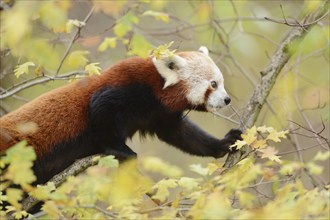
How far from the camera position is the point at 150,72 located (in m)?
4.67

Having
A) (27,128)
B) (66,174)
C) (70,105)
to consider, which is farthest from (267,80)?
(27,128)

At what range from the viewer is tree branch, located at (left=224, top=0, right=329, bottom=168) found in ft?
13.9

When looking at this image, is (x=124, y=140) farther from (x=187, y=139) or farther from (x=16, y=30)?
(x=16, y=30)

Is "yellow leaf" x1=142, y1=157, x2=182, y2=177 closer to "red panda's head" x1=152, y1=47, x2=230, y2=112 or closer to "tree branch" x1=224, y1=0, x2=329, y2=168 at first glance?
"tree branch" x1=224, y1=0, x2=329, y2=168

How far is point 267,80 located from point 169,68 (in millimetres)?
798

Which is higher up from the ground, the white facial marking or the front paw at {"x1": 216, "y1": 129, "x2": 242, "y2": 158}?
the white facial marking

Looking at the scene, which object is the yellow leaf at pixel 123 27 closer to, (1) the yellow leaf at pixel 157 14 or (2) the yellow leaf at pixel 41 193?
(2) the yellow leaf at pixel 41 193

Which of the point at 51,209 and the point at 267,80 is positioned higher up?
the point at 267,80

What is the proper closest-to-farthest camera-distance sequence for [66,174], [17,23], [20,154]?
[17,23] → [20,154] → [66,174]

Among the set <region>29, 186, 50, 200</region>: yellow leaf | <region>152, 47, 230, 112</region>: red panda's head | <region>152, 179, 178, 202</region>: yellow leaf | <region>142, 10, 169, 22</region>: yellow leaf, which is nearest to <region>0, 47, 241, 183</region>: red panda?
<region>152, 47, 230, 112</region>: red panda's head

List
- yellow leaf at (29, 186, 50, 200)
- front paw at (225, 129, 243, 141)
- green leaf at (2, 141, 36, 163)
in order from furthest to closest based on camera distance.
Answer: front paw at (225, 129, 243, 141)
yellow leaf at (29, 186, 50, 200)
green leaf at (2, 141, 36, 163)

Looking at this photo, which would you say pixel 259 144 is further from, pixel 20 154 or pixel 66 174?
pixel 20 154

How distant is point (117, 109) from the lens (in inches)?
175


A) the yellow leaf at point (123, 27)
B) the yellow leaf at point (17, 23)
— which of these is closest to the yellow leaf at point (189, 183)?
the yellow leaf at point (123, 27)
